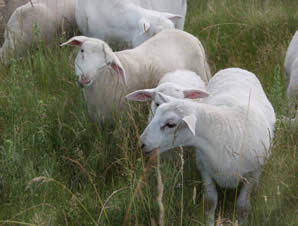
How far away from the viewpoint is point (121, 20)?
199 inches

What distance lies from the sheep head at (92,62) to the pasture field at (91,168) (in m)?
0.31

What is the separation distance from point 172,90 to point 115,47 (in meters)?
2.12

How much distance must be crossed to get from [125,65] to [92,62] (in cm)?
52

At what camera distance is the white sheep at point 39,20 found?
5.14 m

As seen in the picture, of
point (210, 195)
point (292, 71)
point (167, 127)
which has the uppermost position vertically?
point (167, 127)

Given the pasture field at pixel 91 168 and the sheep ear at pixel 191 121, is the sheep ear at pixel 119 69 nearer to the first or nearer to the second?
the pasture field at pixel 91 168

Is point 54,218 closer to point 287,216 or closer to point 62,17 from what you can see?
point 287,216

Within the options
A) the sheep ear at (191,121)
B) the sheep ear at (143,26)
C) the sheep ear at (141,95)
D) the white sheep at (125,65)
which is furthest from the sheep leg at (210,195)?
the sheep ear at (143,26)

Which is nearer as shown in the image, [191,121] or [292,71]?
[191,121]

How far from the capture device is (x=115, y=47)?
17.4 ft

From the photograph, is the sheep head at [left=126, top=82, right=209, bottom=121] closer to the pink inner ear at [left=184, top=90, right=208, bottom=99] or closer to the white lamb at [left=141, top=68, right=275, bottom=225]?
the pink inner ear at [left=184, top=90, right=208, bottom=99]

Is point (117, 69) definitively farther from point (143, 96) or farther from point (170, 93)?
point (170, 93)

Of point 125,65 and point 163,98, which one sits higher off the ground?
point 163,98

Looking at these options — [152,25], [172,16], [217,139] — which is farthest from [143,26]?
[217,139]
